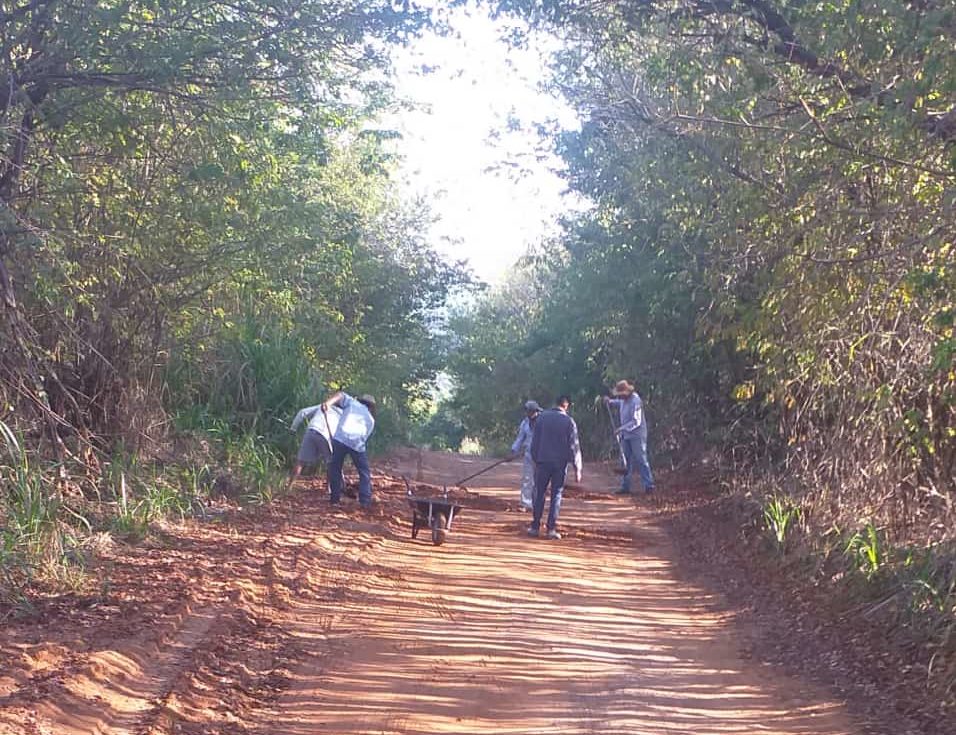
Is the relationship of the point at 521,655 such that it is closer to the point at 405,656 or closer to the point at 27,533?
the point at 405,656

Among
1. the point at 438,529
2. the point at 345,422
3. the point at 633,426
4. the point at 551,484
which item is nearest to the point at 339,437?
the point at 345,422

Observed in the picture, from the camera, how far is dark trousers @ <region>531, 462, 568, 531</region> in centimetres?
1345

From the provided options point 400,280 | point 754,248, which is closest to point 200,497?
point 754,248

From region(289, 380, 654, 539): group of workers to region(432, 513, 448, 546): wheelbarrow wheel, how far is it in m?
1.41

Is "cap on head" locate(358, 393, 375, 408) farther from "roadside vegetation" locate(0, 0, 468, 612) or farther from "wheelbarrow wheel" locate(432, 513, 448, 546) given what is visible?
"wheelbarrow wheel" locate(432, 513, 448, 546)

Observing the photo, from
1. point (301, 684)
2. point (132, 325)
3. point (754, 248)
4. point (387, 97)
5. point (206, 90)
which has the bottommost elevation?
point (301, 684)

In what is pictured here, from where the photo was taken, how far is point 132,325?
47.2ft

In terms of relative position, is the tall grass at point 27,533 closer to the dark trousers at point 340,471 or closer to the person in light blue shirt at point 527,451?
the dark trousers at point 340,471

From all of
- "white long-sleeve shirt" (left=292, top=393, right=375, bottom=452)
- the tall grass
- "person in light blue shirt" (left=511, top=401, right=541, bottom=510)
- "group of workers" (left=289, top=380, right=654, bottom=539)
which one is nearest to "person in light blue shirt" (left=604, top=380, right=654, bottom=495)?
"group of workers" (left=289, top=380, right=654, bottom=539)

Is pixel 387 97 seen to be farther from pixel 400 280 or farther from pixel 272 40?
pixel 400 280

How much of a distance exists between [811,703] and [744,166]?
19.4 feet

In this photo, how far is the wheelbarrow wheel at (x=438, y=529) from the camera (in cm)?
1269

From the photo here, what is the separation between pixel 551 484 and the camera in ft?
44.6

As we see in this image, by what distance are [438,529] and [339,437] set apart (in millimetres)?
2677
